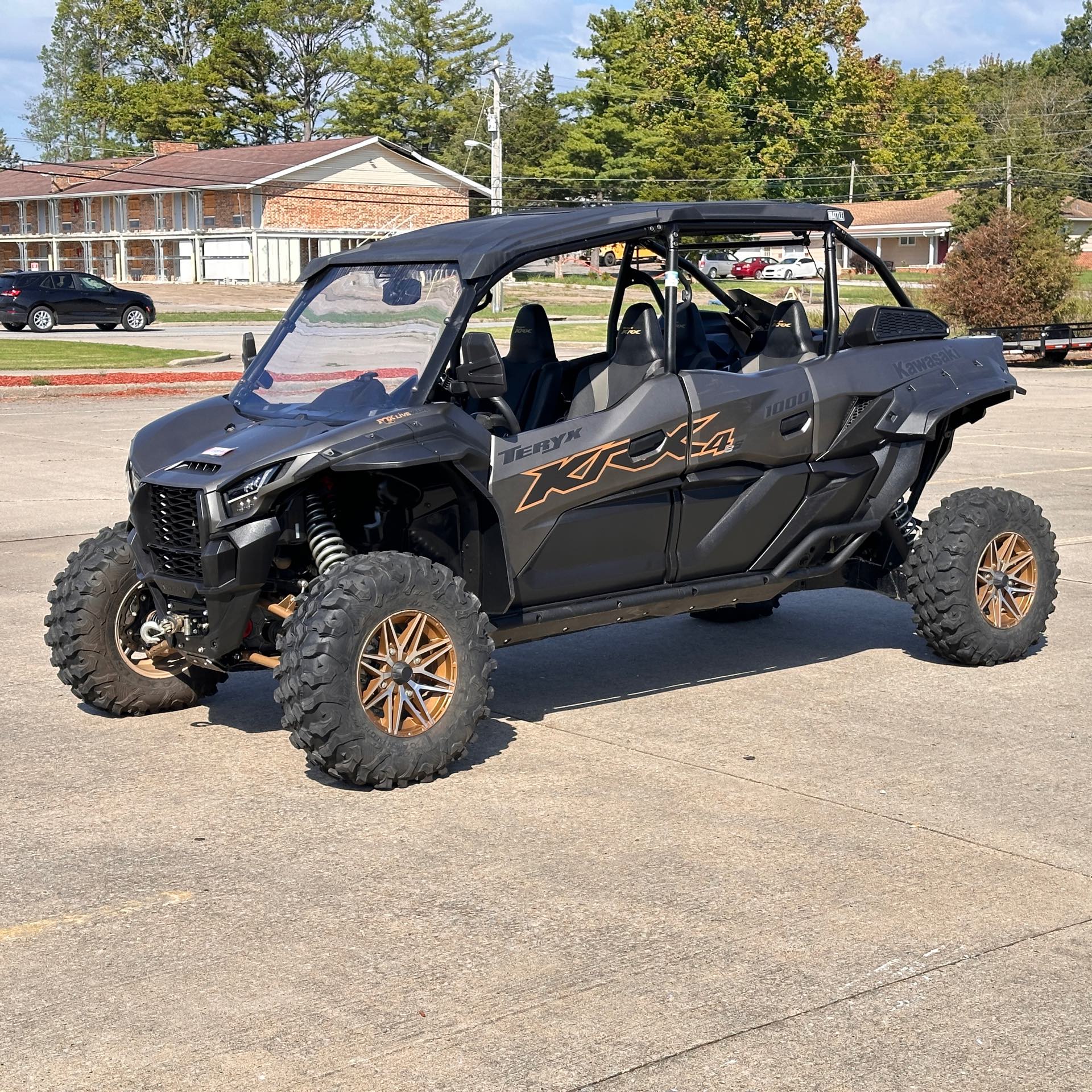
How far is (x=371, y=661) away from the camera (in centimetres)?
609

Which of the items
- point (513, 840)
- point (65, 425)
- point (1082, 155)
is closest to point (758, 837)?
point (513, 840)

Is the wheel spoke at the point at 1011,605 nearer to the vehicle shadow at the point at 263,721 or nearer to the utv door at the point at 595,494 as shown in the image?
the utv door at the point at 595,494

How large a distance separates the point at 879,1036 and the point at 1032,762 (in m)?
2.62

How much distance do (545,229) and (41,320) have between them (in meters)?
40.1

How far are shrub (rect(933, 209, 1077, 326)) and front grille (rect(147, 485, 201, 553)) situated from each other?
111 feet

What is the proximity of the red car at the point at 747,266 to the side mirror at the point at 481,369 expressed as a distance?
2.93 m

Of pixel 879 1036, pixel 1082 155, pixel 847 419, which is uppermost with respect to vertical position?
pixel 1082 155

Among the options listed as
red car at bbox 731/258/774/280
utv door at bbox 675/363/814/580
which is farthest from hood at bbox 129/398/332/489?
red car at bbox 731/258/774/280

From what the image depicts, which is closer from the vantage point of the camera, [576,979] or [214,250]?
[576,979]

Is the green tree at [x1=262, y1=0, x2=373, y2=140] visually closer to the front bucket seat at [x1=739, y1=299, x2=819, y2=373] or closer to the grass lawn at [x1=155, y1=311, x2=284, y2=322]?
the grass lawn at [x1=155, y1=311, x2=284, y2=322]

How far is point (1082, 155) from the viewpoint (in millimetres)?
115125

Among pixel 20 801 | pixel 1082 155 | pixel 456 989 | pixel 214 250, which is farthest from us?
pixel 1082 155

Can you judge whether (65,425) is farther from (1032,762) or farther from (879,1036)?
(879,1036)

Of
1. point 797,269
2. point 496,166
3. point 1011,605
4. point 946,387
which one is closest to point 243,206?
point 496,166
